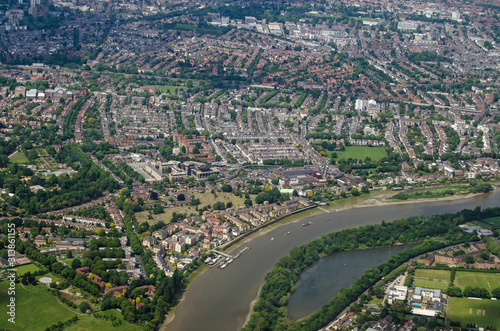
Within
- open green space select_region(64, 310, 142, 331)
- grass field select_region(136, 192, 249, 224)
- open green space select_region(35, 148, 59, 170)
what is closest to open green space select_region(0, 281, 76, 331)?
open green space select_region(64, 310, 142, 331)

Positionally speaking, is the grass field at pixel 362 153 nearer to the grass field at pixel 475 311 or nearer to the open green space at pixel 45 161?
the open green space at pixel 45 161

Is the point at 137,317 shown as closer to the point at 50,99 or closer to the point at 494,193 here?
the point at 494,193

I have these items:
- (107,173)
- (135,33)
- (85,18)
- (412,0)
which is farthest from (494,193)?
(412,0)

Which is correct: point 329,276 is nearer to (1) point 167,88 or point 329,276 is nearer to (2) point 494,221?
(2) point 494,221

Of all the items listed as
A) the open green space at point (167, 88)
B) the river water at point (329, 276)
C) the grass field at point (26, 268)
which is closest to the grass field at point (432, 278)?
the river water at point (329, 276)

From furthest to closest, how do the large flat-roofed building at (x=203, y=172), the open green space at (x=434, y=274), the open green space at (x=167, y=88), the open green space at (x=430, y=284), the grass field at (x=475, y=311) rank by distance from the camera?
the open green space at (x=167, y=88), the large flat-roofed building at (x=203, y=172), the open green space at (x=434, y=274), the open green space at (x=430, y=284), the grass field at (x=475, y=311)

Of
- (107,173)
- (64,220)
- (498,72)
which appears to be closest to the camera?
(64,220)
